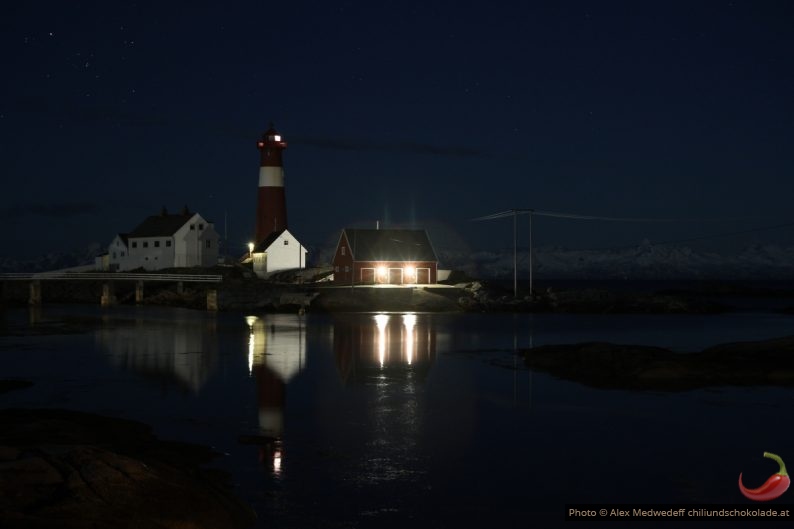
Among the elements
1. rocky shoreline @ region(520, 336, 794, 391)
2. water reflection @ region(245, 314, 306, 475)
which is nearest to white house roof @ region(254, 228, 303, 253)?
water reflection @ region(245, 314, 306, 475)

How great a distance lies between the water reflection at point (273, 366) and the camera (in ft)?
53.5

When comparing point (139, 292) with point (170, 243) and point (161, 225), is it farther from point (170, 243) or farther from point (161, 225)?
point (161, 225)

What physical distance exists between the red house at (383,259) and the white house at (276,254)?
442 cm

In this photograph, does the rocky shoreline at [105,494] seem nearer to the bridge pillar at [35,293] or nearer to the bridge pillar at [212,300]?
the bridge pillar at [212,300]

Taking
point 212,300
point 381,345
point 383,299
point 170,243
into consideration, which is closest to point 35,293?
point 170,243

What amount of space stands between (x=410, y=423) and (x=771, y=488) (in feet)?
25.5

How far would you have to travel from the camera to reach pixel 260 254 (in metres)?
73.9

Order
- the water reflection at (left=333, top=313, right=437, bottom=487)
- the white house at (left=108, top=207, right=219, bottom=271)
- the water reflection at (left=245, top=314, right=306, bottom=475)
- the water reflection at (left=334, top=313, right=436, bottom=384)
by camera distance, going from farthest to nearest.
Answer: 1. the white house at (left=108, top=207, right=219, bottom=271)
2. the water reflection at (left=334, top=313, right=436, bottom=384)
3. the water reflection at (left=245, top=314, right=306, bottom=475)
4. the water reflection at (left=333, top=313, right=437, bottom=487)

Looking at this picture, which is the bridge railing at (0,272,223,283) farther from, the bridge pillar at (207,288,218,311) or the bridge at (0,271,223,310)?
the bridge pillar at (207,288,218,311)

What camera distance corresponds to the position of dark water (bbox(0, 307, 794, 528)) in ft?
41.8

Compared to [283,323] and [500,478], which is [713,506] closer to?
[500,478]

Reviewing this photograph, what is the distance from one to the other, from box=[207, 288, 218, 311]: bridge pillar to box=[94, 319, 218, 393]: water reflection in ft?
47.6

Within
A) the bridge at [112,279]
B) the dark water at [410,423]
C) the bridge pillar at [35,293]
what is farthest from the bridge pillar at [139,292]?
the dark water at [410,423]

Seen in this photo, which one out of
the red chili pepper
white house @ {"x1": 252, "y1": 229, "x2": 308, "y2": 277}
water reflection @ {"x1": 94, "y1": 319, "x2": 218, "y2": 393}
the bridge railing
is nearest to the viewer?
the red chili pepper
